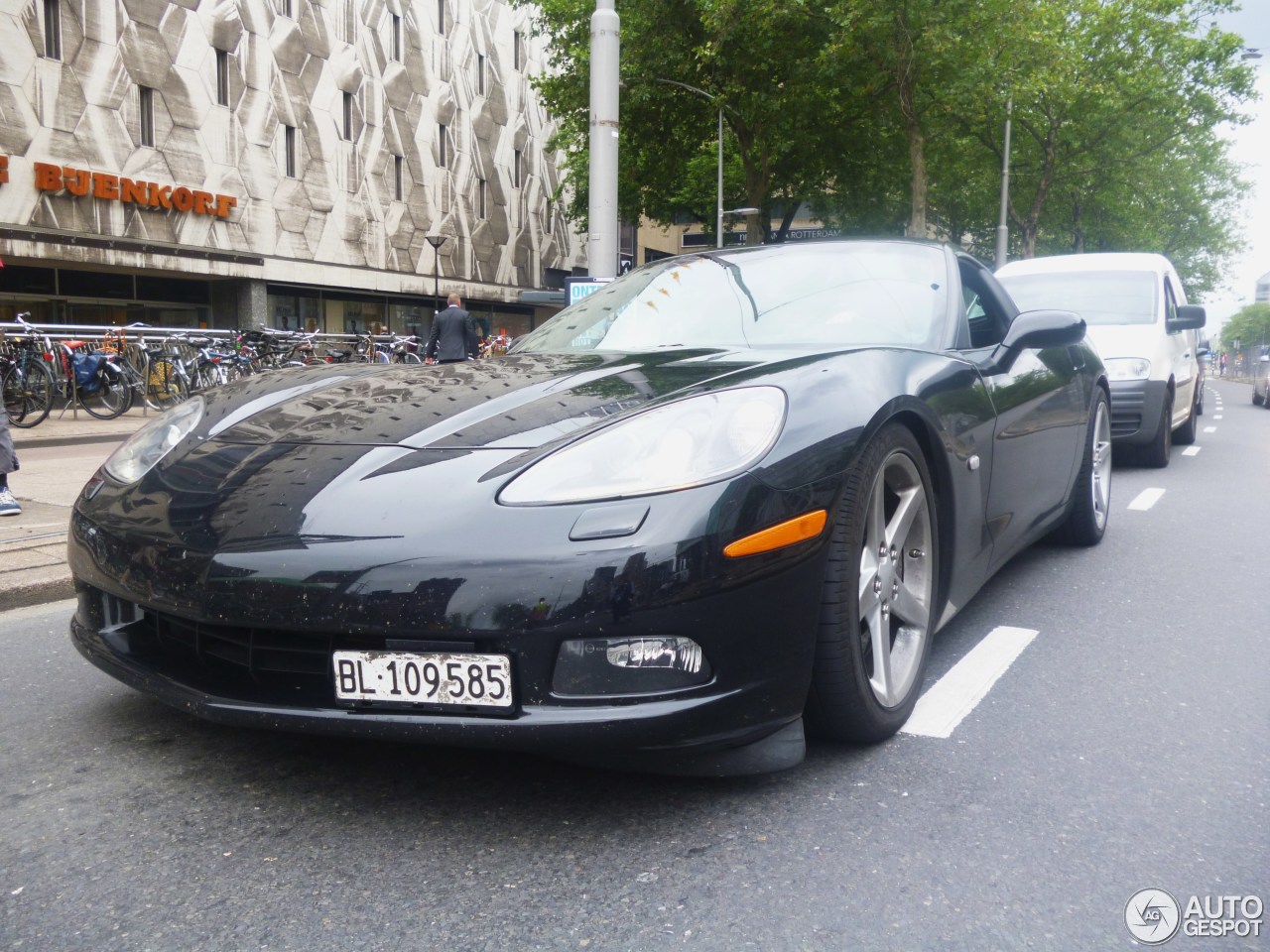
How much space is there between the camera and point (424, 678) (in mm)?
2127

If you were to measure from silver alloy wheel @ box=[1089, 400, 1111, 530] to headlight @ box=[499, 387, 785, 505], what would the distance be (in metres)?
3.26

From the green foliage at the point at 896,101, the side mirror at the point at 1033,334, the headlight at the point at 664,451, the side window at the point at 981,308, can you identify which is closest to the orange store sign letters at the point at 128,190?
the green foliage at the point at 896,101

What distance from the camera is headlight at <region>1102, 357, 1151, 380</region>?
8.45 metres

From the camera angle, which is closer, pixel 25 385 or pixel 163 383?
pixel 25 385

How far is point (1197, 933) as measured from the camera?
73.9 inches

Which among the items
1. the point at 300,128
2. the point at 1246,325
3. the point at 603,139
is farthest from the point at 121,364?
the point at 1246,325

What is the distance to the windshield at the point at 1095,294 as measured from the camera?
9.25 m

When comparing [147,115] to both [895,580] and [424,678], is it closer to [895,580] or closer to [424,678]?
[895,580]

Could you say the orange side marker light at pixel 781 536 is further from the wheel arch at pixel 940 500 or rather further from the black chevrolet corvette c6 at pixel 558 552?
the wheel arch at pixel 940 500

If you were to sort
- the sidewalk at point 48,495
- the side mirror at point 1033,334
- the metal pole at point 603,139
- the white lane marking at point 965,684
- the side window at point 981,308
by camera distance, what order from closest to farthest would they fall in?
the white lane marking at point 965,684 < the side mirror at point 1033,334 < the side window at point 981,308 < the sidewalk at point 48,495 < the metal pole at point 603,139

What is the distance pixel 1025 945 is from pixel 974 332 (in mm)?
2348

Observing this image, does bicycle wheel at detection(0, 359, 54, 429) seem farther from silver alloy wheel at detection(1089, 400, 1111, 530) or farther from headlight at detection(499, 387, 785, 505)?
headlight at detection(499, 387, 785, 505)

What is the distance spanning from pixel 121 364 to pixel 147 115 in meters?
13.3

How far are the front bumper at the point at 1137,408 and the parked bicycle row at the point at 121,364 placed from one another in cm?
737
